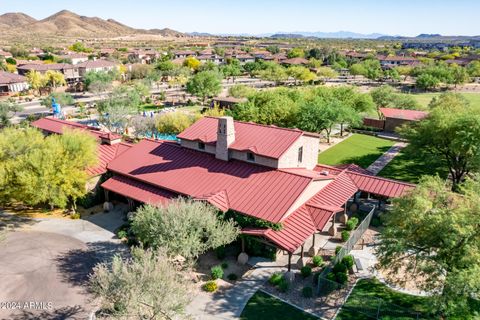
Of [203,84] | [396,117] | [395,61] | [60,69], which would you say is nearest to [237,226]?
[396,117]

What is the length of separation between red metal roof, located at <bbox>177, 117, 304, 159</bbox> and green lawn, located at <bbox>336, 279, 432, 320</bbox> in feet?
43.3

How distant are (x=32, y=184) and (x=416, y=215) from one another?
32.2 meters

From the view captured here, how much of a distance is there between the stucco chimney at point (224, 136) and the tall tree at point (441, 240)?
17.1 metres

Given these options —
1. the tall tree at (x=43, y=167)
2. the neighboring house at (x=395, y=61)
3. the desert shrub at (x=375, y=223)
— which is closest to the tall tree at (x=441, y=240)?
the desert shrub at (x=375, y=223)

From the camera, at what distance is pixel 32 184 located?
3241 cm

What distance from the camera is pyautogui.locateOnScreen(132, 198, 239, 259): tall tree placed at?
2439cm

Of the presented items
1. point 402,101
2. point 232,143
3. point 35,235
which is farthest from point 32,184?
point 402,101

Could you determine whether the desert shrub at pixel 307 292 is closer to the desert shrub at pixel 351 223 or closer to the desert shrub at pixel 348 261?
the desert shrub at pixel 348 261

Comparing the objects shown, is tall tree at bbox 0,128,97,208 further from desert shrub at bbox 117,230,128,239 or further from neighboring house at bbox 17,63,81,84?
neighboring house at bbox 17,63,81,84

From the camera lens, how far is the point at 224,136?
113 ft

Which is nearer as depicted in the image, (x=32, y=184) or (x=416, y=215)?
(x=416, y=215)

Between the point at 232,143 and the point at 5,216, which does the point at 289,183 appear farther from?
the point at 5,216

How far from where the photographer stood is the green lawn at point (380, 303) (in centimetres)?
2292

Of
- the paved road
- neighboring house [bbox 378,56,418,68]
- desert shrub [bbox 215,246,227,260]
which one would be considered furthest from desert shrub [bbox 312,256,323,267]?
neighboring house [bbox 378,56,418,68]
